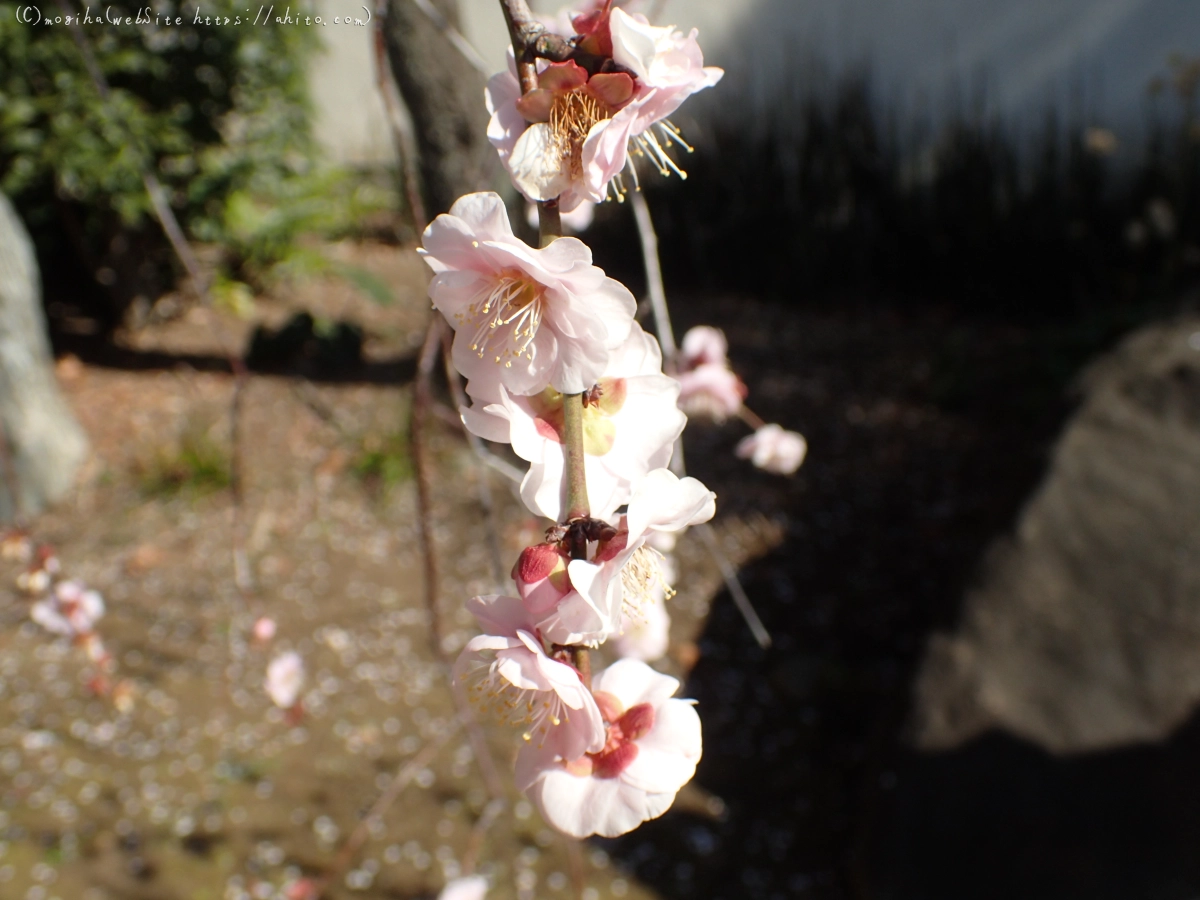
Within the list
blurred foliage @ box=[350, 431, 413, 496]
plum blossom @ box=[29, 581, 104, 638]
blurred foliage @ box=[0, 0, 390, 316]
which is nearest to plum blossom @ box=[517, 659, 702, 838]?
plum blossom @ box=[29, 581, 104, 638]

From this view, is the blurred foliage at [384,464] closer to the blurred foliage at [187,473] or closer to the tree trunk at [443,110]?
the blurred foliage at [187,473]

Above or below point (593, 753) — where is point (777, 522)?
below

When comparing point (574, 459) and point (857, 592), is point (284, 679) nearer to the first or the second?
point (574, 459)

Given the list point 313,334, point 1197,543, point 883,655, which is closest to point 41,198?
point 313,334

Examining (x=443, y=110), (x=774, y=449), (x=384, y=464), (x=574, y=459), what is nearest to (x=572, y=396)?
(x=574, y=459)

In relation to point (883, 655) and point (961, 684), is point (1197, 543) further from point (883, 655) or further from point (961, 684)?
point (883, 655)

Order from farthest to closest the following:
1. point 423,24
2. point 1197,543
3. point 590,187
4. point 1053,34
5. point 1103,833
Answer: point 1053,34, point 423,24, point 1197,543, point 1103,833, point 590,187

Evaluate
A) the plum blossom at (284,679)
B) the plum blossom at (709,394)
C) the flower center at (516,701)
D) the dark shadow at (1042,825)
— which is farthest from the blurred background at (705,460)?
the flower center at (516,701)
